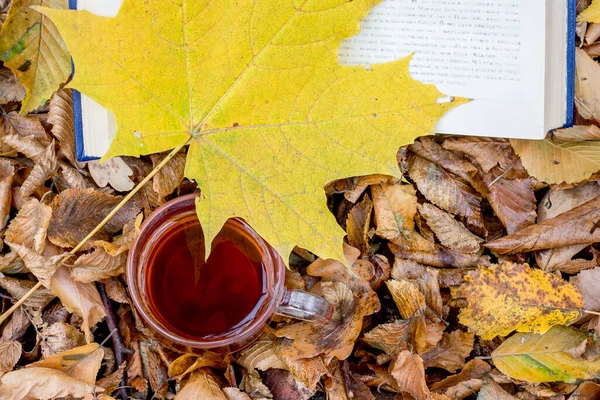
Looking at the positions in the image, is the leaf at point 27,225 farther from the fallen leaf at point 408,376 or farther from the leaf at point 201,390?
the fallen leaf at point 408,376

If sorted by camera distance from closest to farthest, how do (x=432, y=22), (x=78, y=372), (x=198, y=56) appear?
1. (x=198, y=56)
2. (x=78, y=372)
3. (x=432, y=22)

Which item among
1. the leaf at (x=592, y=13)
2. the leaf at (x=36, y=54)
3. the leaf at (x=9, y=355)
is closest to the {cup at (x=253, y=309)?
the leaf at (x=9, y=355)

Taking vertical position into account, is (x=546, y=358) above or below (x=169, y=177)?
below

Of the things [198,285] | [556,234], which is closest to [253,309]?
[198,285]

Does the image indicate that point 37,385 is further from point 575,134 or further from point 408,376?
point 575,134

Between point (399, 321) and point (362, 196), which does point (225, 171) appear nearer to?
point (362, 196)

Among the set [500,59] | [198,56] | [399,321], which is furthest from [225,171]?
[500,59]

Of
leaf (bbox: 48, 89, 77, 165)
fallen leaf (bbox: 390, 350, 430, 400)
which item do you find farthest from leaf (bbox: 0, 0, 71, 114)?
fallen leaf (bbox: 390, 350, 430, 400)

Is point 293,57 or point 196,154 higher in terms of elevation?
point 293,57
